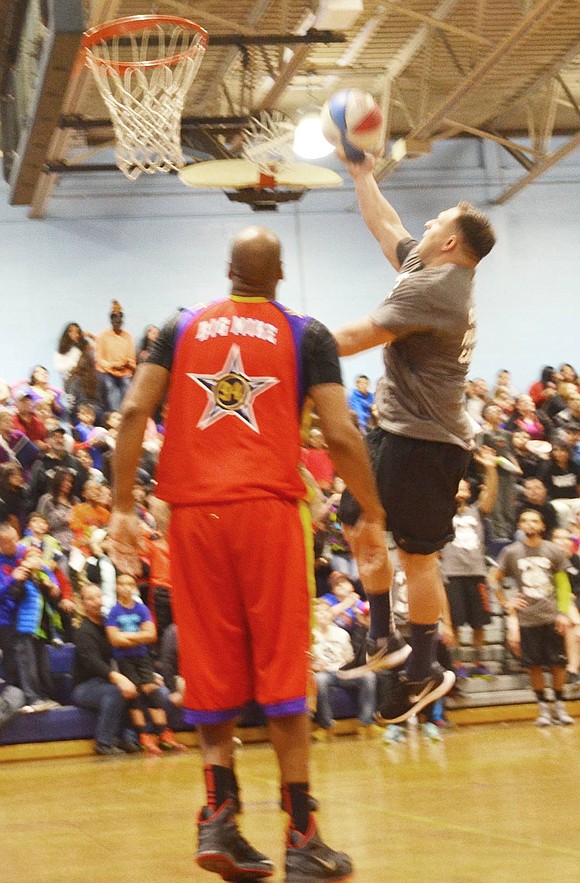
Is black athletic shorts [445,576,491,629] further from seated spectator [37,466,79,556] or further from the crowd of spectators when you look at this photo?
A: seated spectator [37,466,79,556]

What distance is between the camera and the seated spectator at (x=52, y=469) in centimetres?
1286

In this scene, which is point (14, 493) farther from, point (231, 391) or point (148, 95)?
point (231, 391)

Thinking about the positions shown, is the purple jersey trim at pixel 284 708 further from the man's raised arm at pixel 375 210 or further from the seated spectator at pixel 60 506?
the seated spectator at pixel 60 506

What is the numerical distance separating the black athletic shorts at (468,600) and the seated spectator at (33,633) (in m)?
3.97

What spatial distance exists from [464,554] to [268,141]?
6029mm

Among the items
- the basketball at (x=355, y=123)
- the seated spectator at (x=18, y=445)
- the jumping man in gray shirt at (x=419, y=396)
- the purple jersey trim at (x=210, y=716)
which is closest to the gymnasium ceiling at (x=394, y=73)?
the seated spectator at (x=18, y=445)

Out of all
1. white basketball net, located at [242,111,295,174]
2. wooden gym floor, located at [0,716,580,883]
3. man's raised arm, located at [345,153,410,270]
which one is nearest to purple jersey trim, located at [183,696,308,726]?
wooden gym floor, located at [0,716,580,883]

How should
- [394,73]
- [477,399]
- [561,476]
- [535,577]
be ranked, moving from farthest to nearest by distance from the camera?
[394,73]
[477,399]
[561,476]
[535,577]

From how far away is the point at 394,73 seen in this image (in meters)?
17.5

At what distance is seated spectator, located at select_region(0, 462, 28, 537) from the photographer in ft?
41.3

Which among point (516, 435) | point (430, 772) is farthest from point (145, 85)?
point (516, 435)

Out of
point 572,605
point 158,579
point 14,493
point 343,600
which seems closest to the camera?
point 158,579

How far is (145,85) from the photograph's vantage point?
10141mm

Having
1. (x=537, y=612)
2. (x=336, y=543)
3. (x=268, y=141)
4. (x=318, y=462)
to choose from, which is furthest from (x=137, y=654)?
(x=268, y=141)
